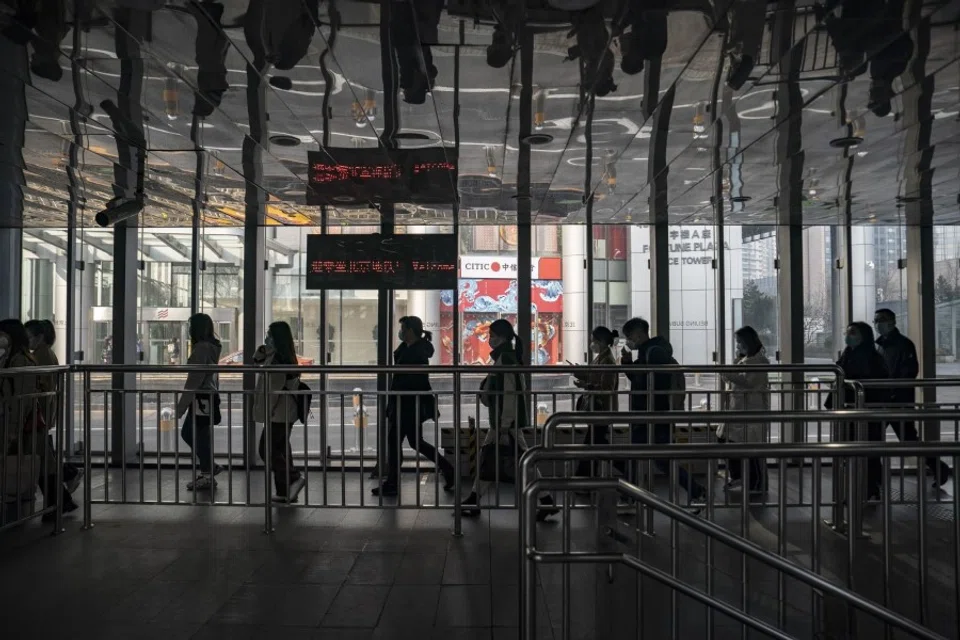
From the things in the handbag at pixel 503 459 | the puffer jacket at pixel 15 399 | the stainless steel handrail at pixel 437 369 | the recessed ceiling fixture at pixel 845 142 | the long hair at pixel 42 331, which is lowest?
the handbag at pixel 503 459

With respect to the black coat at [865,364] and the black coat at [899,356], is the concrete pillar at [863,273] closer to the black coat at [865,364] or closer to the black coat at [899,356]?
the black coat at [899,356]

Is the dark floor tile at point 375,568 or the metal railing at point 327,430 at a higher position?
the metal railing at point 327,430

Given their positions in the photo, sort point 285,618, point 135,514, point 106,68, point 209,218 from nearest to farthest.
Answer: point 285,618 < point 106,68 < point 135,514 < point 209,218

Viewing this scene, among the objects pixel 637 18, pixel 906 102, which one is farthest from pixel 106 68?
pixel 906 102

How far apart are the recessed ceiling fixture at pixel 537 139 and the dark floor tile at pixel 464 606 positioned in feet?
11.4

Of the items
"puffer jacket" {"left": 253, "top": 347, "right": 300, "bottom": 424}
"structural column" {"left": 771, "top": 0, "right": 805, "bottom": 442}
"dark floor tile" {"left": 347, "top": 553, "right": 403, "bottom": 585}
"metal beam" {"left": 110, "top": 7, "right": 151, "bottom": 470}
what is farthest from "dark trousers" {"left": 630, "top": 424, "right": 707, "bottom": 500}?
"metal beam" {"left": 110, "top": 7, "right": 151, "bottom": 470}

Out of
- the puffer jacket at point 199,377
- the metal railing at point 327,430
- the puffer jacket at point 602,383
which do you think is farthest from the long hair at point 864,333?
the puffer jacket at point 199,377

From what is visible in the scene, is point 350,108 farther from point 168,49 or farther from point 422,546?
point 422,546

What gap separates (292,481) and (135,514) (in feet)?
5.28

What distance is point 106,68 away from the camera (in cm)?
447

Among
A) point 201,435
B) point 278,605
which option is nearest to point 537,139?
point 278,605

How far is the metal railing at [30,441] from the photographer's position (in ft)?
18.1

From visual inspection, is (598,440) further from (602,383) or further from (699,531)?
(699,531)

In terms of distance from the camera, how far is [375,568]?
502 centimetres
